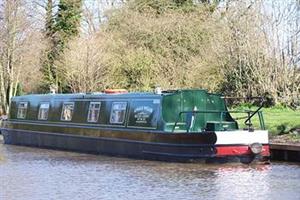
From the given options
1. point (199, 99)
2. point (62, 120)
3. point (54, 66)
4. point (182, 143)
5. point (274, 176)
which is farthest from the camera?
point (54, 66)

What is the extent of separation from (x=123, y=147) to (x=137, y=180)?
459 centimetres

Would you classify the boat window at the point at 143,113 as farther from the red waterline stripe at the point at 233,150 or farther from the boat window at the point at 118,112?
the red waterline stripe at the point at 233,150

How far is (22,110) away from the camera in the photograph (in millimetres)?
23766

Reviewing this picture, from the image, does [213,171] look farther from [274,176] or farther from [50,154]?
[50,154]

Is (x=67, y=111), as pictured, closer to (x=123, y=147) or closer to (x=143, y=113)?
(x=123, y=147)

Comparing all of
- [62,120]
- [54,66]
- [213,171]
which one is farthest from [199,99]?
[54,66]

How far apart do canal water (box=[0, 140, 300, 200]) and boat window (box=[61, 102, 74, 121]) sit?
3.24m

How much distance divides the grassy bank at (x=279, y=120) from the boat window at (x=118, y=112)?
3.74 meters

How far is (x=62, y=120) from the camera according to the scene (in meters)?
21.2

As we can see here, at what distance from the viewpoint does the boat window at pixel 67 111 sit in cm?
2100

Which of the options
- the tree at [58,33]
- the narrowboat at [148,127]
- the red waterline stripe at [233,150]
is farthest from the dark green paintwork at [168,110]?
the tree at [58,33]

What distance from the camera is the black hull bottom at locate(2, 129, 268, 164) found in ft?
51.7

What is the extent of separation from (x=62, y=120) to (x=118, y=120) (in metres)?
3.09

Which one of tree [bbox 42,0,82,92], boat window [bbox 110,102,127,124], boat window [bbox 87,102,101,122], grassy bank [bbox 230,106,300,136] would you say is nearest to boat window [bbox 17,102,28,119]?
boat window [bbox 87,102,101,122]
